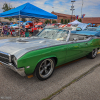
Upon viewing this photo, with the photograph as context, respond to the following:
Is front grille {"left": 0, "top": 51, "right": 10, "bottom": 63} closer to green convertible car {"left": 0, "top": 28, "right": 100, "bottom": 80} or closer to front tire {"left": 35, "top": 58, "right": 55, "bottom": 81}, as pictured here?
green convertible car {"left": 0, "top": 28, "right": 100, "bottom": 80}

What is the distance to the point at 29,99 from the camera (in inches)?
83.5

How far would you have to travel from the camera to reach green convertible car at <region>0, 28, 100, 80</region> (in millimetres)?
2322

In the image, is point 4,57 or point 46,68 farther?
point 46,68

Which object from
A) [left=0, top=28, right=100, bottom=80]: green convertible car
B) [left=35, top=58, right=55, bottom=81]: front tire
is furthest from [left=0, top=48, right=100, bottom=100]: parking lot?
[left=0, top=28, right=100, bottom=80]: green convertible car

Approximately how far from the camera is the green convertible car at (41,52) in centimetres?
232

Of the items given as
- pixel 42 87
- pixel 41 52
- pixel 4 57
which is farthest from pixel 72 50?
pixel 4 57

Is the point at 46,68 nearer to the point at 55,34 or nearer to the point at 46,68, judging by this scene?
the point at 46,68

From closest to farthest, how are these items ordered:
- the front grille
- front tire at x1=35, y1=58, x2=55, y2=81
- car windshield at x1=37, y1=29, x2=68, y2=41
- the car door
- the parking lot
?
the parking lot → the front grille → front tire at x1=35, y1=58, x2=55, y2=81 → the car door → car windshield at x1=37, y1=29, x2=68, y2=41

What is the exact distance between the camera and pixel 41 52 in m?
2.54

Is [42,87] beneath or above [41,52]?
beneath

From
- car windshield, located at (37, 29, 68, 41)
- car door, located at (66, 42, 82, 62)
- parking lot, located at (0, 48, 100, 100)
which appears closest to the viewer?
parking lot, located at (0, 48, 100, 100)

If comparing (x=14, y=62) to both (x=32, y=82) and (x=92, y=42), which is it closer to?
(x=32, y=82)

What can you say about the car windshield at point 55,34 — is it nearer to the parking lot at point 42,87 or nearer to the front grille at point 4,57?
the parking lot at point 42,87

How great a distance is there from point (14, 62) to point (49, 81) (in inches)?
43.8
